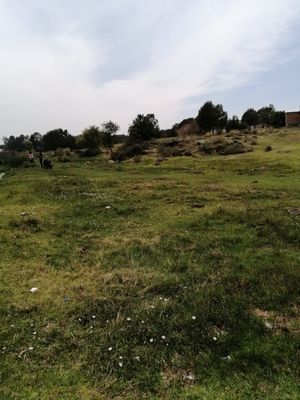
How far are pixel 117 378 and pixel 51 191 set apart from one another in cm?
1549

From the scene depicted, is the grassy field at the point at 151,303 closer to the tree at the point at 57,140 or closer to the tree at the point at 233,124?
the tree at the point at 233,124

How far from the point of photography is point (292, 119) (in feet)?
294

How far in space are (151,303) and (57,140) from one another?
10524cm

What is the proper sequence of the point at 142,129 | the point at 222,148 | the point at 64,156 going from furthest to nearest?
the point at 142,129 < the point at 64,156 < the point at 222,148

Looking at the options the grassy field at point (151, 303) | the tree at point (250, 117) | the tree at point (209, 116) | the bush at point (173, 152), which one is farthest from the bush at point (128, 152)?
the tree at point (250, 117)

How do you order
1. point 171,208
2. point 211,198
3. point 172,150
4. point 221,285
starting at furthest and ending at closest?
point 172,150
point 211,198
point 171,208
point 221,285

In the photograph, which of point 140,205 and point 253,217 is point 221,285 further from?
point 140,205

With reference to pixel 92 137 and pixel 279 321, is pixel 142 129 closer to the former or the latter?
pixel 92 137

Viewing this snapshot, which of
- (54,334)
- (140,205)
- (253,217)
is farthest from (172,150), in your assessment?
(54,334)

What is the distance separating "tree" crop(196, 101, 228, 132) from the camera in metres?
77.6

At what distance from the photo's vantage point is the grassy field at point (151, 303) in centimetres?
590

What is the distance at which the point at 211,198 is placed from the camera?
18.5 metres

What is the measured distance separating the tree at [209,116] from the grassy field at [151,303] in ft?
208

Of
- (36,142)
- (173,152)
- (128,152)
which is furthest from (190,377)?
(36,142)
